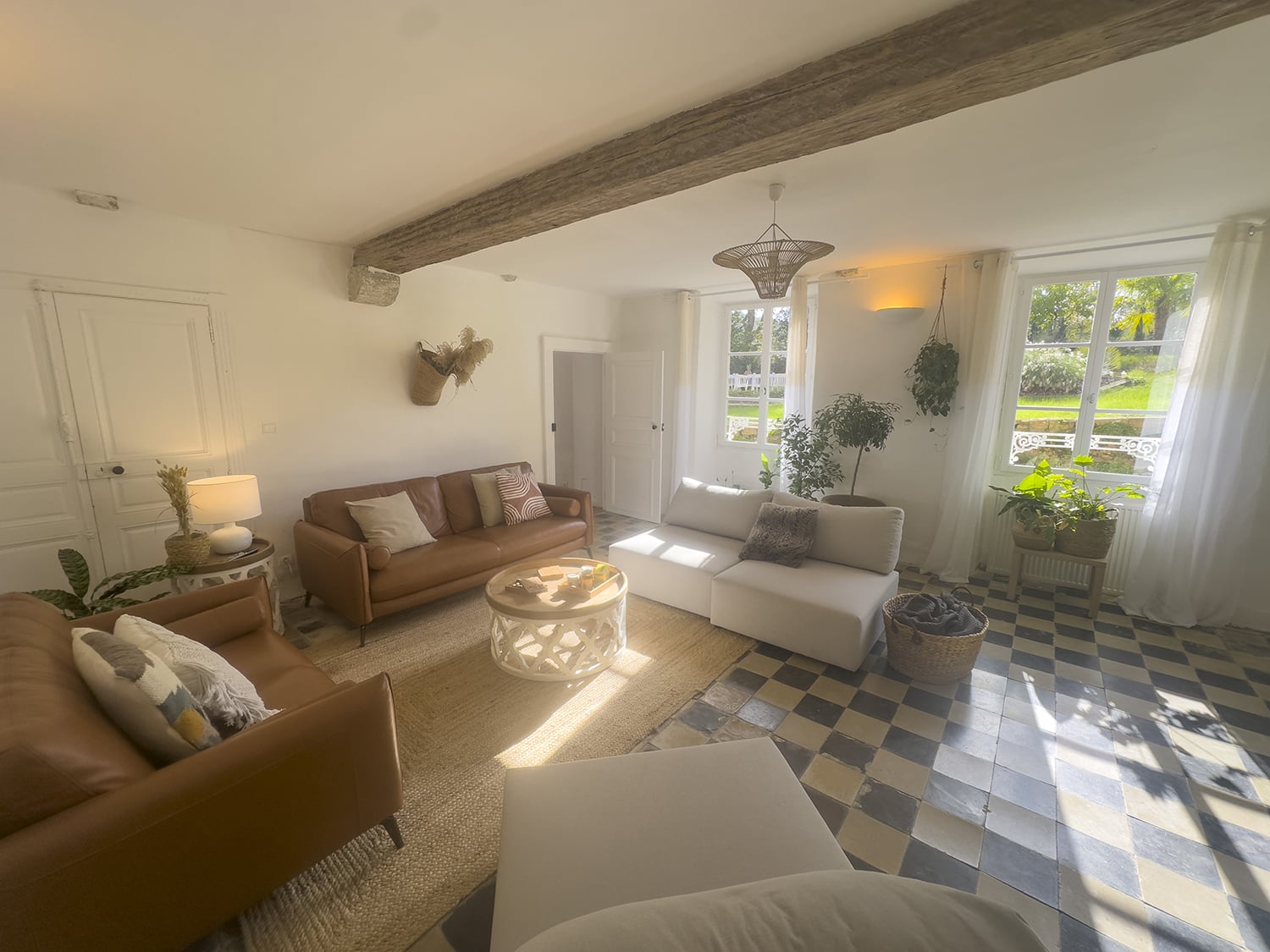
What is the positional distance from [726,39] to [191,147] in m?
2.19

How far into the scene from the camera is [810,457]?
4.25 m

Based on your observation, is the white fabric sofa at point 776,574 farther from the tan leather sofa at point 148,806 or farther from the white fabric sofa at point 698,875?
the tan leather sofa at point 148,806

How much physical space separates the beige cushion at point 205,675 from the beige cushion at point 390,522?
149 centimetres

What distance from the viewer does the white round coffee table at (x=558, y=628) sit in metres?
2.43

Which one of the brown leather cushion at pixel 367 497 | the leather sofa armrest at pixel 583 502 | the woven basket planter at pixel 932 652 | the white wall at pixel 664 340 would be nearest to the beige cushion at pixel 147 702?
the brown leather cushion at pixel 367 497

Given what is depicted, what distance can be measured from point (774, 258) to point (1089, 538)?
2.91 meters

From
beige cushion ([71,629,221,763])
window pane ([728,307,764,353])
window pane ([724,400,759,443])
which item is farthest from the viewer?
window pane ([724,400,759,443])

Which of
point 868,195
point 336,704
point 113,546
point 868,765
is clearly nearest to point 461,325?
point 113,546

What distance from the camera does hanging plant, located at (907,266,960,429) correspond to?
3.69m

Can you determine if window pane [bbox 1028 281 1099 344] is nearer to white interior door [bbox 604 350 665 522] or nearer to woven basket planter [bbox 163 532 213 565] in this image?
white interior door [bbox 604 350 665 522]

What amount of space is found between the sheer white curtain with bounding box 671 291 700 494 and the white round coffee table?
2549 millimetres

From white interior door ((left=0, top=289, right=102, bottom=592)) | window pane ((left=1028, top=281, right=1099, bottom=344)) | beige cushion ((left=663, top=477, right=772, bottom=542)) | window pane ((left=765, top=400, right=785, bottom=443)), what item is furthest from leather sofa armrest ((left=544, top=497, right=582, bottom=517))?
window pane ((left=1028, top=281, right=1099, bottom=344))

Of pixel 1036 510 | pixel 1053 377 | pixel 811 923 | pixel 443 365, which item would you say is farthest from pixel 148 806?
pixel 1053 377

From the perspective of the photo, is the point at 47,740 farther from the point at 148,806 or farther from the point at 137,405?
the point at 137,405
